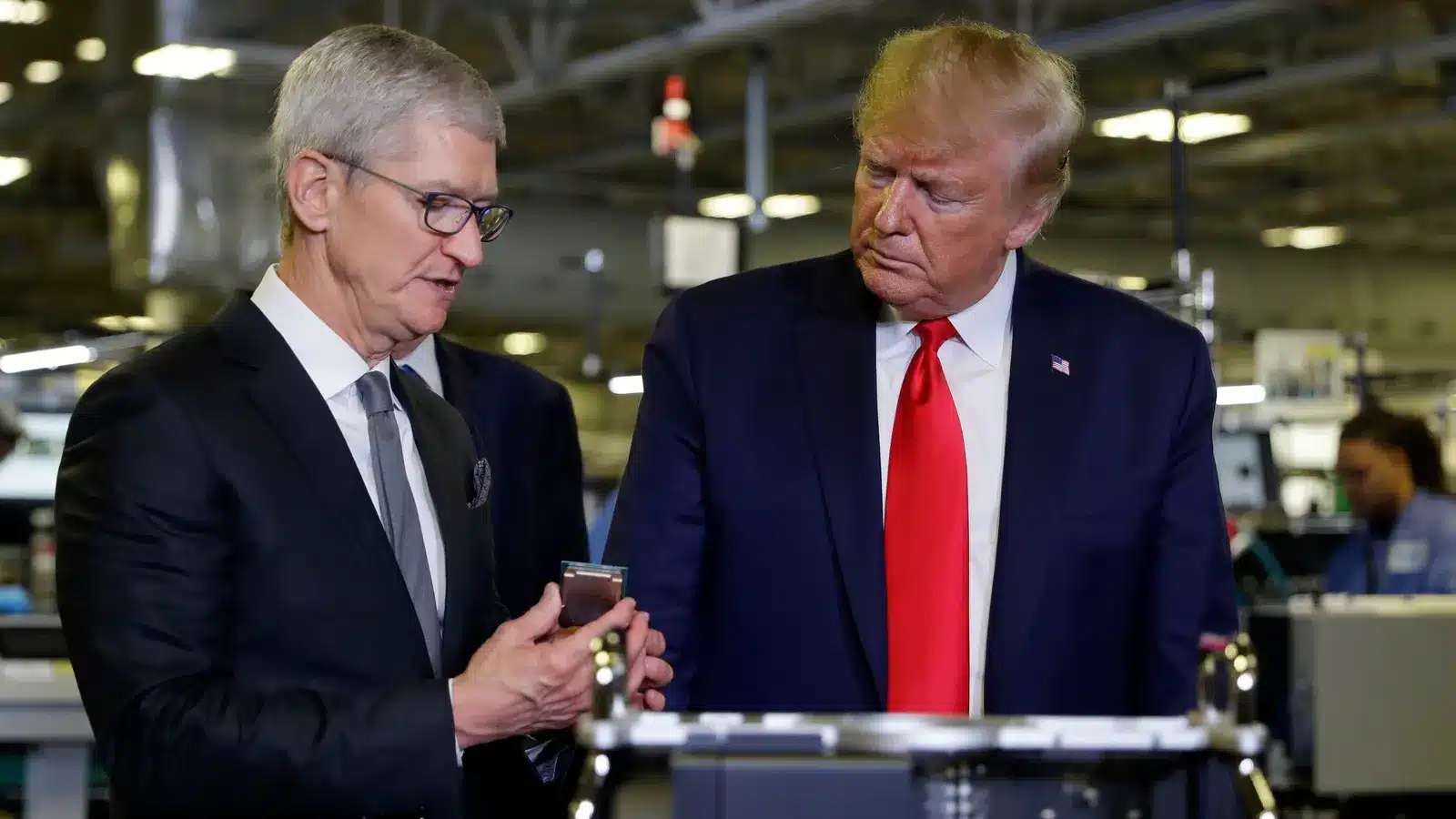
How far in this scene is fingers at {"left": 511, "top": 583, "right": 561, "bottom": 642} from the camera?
1750 millimetres

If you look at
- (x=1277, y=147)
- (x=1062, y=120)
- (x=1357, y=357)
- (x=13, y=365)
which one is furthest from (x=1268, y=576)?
(x=1277, y=147)

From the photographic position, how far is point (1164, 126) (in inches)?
557

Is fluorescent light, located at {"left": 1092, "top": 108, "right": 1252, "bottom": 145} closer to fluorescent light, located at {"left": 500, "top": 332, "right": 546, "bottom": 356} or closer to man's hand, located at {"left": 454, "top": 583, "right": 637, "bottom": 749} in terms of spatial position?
fluorescent light, located at {"left": 500, "top": 332, "right": 546, "bottom": 356}

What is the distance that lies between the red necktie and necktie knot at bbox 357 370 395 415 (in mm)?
514

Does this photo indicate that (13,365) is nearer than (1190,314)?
No

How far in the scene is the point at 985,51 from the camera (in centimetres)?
200

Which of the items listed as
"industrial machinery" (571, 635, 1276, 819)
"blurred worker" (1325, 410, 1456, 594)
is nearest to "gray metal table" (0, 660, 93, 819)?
"industrial machinery" (571, 635, 1276, 819)

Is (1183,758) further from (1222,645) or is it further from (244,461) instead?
(244,461)

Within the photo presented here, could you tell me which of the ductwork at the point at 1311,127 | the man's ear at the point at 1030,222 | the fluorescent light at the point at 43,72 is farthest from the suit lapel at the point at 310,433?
the fluorescent light at the point at 43,72

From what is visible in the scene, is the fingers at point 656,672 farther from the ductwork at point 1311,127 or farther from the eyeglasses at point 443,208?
the ductwork at point 1311,127

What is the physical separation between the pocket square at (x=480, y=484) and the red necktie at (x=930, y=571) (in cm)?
48

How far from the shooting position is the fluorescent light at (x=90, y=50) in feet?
45.4

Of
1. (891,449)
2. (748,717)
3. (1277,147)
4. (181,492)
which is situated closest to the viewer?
(748,717)

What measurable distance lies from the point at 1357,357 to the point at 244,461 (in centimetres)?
771
